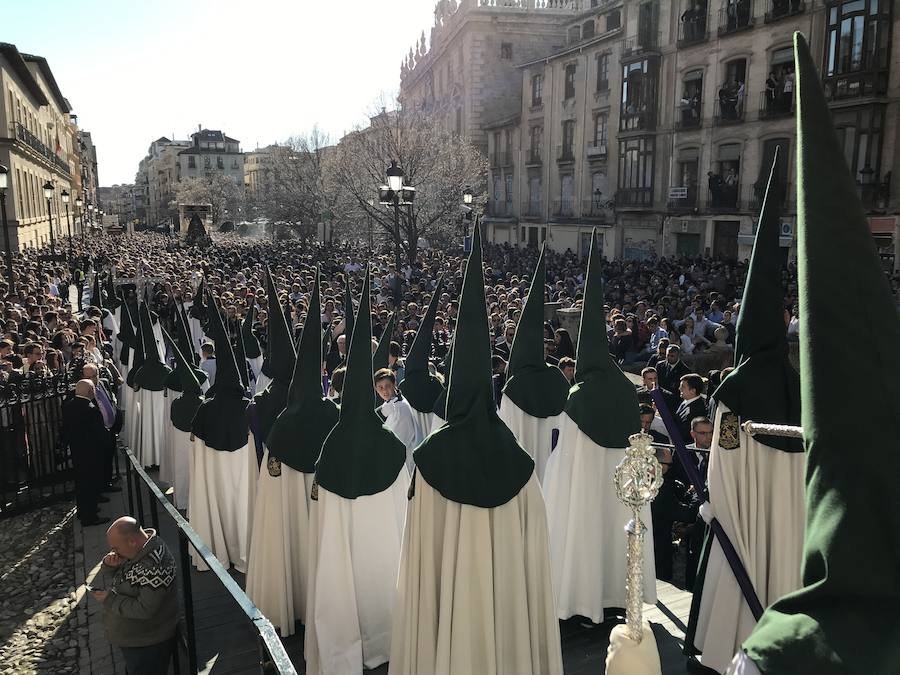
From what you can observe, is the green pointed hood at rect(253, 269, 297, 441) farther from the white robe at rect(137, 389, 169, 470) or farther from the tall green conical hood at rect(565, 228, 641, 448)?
the white robe at rect(137, 389, 169, 470)

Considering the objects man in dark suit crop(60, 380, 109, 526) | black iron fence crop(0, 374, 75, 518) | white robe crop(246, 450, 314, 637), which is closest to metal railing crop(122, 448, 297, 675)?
white robe crop(246, 450, 314, 637)

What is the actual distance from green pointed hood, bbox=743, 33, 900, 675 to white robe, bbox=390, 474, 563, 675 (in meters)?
2.36

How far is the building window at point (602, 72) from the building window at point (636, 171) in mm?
3765

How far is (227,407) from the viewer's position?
6324mm

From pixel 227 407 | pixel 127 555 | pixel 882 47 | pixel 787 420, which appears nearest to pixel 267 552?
pixel 127 555

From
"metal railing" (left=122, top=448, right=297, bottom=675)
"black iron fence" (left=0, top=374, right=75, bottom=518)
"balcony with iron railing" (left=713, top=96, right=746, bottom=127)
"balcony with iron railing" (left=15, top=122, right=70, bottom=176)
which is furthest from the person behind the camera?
"balcony with iron railing" (left=15, top=122, right=70, bottom=176)

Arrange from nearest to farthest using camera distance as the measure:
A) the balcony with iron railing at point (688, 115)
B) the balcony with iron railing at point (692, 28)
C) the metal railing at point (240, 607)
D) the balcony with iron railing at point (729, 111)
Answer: the metal railing at point (240, 607) → the balcony with iron railing at point (729, 111) → the balcony with iron railing at point (692, 28) → the balcony with iron railing at point (688, 115)

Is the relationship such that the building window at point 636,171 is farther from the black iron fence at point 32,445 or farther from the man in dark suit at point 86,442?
the man in dark suit at point 86,442

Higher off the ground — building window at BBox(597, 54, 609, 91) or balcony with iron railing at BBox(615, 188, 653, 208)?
building window at BBox(597, 54, 609, 91)

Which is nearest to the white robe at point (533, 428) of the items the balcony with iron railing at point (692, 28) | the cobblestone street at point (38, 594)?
the cobblestone street at point (38, 594)

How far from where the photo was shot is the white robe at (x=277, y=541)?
5.13 meters

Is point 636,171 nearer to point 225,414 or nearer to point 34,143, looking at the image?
point 225,414

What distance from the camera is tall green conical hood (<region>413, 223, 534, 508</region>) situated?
383cm

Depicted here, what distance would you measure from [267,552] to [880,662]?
4.48 meters
